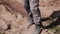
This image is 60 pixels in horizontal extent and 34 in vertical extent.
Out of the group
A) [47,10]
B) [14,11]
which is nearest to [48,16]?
[47,10]

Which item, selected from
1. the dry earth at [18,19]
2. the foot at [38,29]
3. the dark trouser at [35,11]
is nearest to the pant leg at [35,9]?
the dark trouser at [35,11]

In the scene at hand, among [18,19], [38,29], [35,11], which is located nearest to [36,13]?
[35,11]

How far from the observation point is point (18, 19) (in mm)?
4516

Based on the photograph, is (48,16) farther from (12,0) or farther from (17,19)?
(12,0)

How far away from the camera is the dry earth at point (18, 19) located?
166 inches

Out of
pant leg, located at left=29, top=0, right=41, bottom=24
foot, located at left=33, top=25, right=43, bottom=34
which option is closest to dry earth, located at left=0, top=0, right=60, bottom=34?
foot, located at left=33, top=25, right=43, bottom=34

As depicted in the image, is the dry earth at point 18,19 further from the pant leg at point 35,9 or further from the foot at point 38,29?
the pant leg at point 35,9

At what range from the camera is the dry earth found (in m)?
4.22

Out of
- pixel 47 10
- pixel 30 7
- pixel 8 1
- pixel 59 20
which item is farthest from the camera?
pixel 8 1

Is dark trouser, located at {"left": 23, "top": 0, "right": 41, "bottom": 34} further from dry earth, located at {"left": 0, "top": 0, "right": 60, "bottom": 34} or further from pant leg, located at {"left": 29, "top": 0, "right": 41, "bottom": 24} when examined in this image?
dry earth, located at {"left": 0, "top": 0, "right": 60, "bottom": 34}

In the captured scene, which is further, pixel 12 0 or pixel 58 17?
pixel 12 0

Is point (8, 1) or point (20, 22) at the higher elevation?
point (8, 1)

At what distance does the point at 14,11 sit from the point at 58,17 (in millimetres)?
1080

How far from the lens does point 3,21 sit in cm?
454
